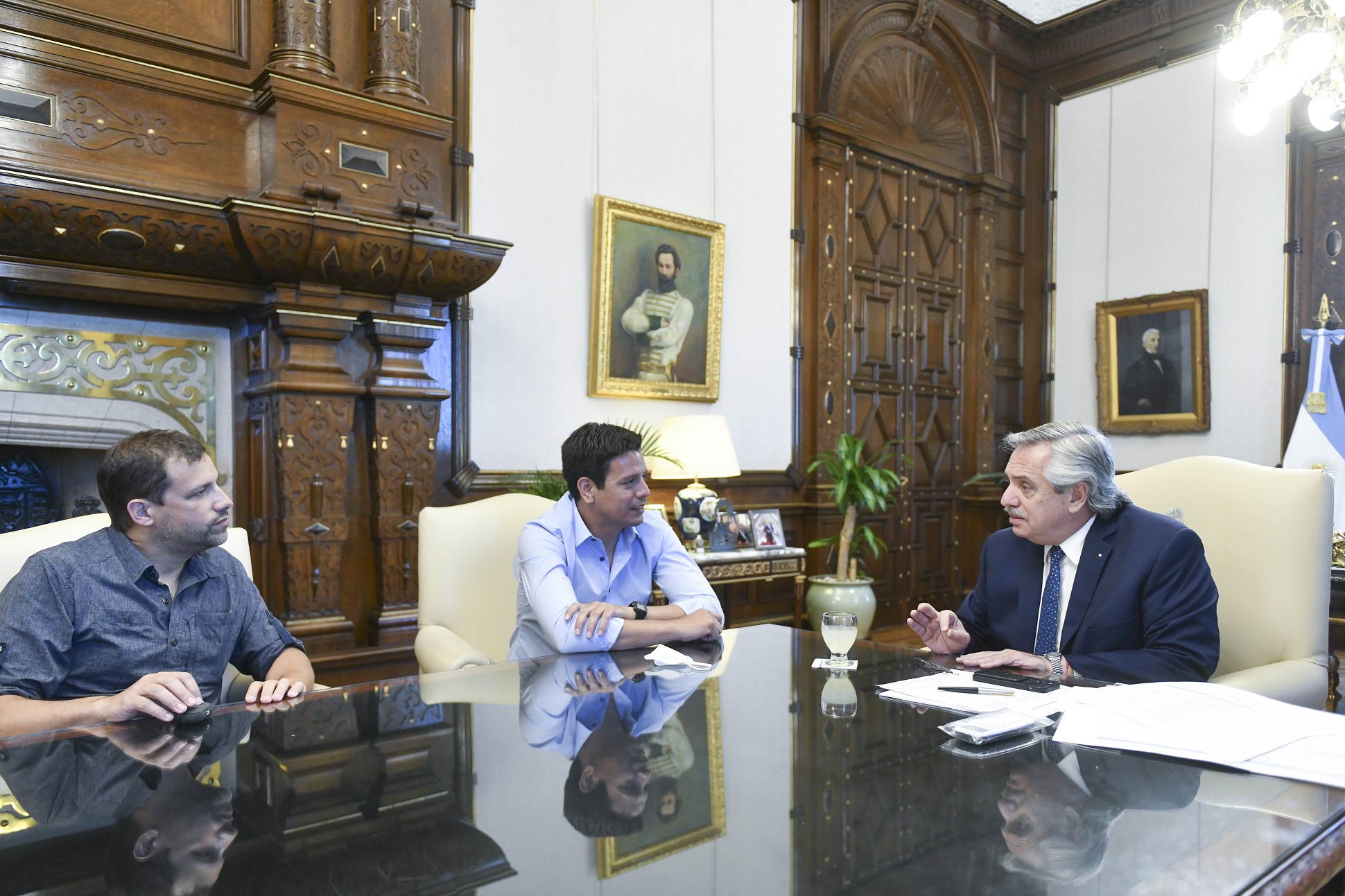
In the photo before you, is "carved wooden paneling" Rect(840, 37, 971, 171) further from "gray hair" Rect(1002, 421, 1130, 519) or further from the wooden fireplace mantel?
"gray hair" Rect(1002, 421, 1130, 519)

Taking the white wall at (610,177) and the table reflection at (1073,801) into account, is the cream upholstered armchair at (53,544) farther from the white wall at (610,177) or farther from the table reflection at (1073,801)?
the white wall at (610,177)

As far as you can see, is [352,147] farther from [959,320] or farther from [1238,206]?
[1238,206]

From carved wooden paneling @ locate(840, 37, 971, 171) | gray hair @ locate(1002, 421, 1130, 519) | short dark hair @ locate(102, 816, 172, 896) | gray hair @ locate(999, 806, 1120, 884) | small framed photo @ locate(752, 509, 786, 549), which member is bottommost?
small framed photo @ locate(752, 509, 786, 549)

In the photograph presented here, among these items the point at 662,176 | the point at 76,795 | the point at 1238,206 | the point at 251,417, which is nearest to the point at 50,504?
the point at 251,417

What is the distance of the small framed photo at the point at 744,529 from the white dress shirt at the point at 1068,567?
289 cm

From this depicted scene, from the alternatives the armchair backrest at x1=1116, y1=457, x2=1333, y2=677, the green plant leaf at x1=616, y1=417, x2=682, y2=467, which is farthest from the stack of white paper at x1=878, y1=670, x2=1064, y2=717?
the green plant leaf at x1=616, y1=417, x2=682, y2=467

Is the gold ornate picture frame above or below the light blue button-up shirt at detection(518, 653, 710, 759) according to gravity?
above

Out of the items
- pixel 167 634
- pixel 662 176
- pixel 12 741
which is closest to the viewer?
pixel 12 741

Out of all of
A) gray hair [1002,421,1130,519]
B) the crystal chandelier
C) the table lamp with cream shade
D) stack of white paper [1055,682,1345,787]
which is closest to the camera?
stack of white paper [1055,682,1345,787]

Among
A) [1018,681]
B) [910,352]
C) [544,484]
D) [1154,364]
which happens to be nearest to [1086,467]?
[1018,681]

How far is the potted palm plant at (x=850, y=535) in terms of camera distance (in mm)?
5305

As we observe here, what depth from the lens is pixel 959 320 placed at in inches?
269

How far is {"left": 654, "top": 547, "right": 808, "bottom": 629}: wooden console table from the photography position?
4461 mm

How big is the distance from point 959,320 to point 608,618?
220 inches
